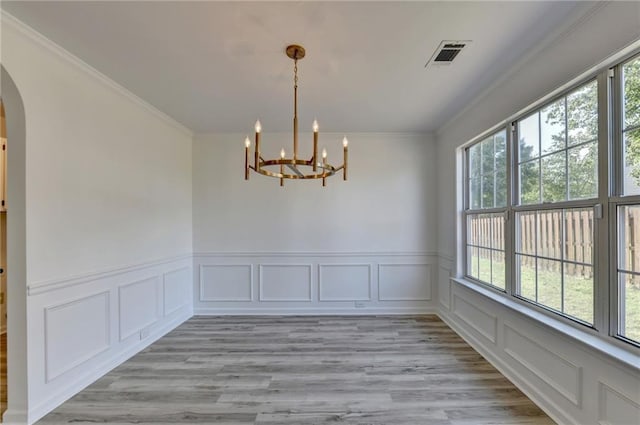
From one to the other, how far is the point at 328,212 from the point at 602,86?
129 inches

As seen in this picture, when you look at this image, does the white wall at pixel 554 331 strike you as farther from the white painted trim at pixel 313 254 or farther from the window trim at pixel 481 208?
the white painted trim at pixel 313 254

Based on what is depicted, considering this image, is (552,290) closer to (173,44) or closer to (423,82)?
(423,82)

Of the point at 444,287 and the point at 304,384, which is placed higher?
the point at 444,287

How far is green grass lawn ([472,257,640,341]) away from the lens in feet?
5.67

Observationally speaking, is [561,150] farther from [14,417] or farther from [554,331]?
[14,417]

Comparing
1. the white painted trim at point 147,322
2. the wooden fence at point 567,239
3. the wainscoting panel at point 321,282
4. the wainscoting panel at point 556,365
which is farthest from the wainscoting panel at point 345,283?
the white painted trim at point 147,322

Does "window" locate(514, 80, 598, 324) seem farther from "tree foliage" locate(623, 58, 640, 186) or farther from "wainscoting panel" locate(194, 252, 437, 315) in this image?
"wainscoting panel" locate(194, 252, 437, 315)

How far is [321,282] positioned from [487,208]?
2.46 m

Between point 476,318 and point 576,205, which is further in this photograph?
point 476,318

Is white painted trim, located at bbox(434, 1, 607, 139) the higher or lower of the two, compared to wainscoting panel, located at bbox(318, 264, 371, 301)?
higher

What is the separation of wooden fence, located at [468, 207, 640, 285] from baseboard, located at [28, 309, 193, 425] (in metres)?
3.86

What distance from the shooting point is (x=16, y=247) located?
6.91 feet

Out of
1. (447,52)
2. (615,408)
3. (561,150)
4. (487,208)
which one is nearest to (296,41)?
(447,52)

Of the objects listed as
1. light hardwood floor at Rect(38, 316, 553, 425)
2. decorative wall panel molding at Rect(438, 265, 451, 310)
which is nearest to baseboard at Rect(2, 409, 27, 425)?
light hardwood floor at Rect(38, 316, 553, 425)
